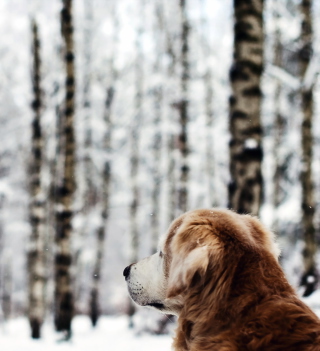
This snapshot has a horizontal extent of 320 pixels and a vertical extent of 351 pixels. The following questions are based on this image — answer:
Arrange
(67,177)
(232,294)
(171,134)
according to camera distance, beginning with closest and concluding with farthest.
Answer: (232,294) → (67,177) → (171,134)

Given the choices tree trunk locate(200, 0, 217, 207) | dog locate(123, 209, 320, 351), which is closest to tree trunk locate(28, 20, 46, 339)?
tree trunk locate(200, 0, 217, 207)

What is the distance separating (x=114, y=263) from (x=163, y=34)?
2604cm

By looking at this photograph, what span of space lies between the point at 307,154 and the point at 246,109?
6.06 metres

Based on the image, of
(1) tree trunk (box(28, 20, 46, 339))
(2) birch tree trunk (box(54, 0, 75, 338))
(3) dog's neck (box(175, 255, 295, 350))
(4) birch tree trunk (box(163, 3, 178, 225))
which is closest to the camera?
(3) dog's neck (box(175, 255, 295, 350))

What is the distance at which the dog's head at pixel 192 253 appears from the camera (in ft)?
7.50

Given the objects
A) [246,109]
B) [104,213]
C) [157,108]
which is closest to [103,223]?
[104,213]

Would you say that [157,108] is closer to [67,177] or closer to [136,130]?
[136,130]

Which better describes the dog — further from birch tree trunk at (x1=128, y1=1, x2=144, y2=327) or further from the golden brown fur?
birch tree trunk at (x1=128, y1=1, x2=144, y2=327)

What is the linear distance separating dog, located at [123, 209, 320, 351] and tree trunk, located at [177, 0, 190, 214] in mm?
11356

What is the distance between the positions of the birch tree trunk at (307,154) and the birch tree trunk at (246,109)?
5029 mm

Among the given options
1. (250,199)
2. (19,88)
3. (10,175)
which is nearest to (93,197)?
(10,175)

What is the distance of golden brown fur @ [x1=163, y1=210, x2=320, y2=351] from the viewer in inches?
80.4

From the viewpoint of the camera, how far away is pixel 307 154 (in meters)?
10.9

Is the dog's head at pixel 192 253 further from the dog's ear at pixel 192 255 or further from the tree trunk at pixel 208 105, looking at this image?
the tree trunk at pixel 208 105
